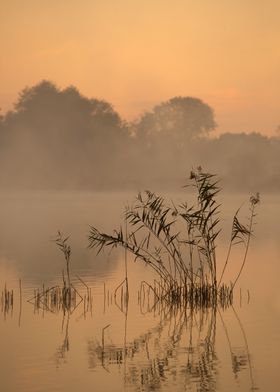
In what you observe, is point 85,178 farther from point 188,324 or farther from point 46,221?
point 188,324

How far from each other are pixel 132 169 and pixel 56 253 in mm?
61465

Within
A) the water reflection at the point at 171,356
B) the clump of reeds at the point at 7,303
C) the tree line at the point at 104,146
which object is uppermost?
the tree line at the point at 104,146

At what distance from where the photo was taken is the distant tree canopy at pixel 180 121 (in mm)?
76062

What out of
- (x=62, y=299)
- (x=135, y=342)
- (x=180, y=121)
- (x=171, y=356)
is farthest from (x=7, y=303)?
(x=180, y=121)

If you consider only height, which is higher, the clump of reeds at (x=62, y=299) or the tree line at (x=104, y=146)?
the tree line at (x=104, y=146)

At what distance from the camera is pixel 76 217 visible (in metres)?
37.2

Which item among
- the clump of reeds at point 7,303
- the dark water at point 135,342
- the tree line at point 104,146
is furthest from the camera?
the tree line at point 104,146

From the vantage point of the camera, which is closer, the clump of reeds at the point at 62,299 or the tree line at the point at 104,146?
the clump of reeds at the point at 62,299

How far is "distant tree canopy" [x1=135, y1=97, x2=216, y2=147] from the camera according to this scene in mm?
76062

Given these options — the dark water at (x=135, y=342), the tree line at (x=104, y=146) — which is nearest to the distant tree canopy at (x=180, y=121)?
the tree line at (x=104, y=146)

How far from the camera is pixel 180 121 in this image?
254ft

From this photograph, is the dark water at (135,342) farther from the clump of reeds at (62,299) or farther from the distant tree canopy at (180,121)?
the distant tree canopy at (180,121)

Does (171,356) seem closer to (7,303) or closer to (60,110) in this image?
(7,303)

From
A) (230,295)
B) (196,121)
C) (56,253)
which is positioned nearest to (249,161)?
(196,121)
